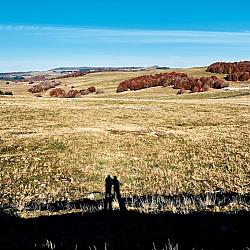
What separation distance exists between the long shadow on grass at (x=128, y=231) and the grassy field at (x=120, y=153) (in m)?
6.24

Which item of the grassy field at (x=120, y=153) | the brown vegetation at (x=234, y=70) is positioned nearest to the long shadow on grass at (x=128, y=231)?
the grassy field at (x=120, y=153)

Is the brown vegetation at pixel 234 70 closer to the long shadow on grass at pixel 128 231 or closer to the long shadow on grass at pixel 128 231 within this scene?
the long shadow on grass at pixel 128 231

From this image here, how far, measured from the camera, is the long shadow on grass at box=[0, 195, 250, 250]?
9.54m

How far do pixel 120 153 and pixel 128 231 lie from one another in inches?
766

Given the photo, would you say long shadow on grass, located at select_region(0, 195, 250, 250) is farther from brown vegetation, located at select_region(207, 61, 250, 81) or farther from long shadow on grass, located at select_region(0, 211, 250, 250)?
brown vegetation, located at select_region(207, 61, 250, 81)

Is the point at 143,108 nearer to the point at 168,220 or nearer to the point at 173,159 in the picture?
the point at 173,159

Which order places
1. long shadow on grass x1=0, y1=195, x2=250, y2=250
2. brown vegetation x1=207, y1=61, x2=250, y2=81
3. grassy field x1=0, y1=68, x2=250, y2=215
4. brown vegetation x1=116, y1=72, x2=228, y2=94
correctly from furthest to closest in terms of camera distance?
brown vegetation x1=207, y1=61, x2=250, y2=81 < brown vegetation x1=116, y1=72, x2=228, y2=94 < grassy field x1=0, y1=68, x2=250, y2=215 < long shadow on grass x1=0, y1=195, x2=250, y2=250

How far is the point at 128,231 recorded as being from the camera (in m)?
11.0

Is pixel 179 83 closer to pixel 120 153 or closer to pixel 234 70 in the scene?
pixel 234 70

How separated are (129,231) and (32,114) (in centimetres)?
3801

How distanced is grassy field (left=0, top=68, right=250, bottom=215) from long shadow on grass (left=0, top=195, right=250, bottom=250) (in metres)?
6.24

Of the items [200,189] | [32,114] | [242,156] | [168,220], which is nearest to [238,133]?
[242,156]

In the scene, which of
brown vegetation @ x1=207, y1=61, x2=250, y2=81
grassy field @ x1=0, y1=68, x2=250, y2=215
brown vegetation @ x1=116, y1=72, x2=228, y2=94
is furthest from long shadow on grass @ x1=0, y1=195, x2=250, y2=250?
brown vegetation @ x1=207, y1=61, x2=250, y2=81

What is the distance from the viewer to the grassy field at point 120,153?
24000 mm
